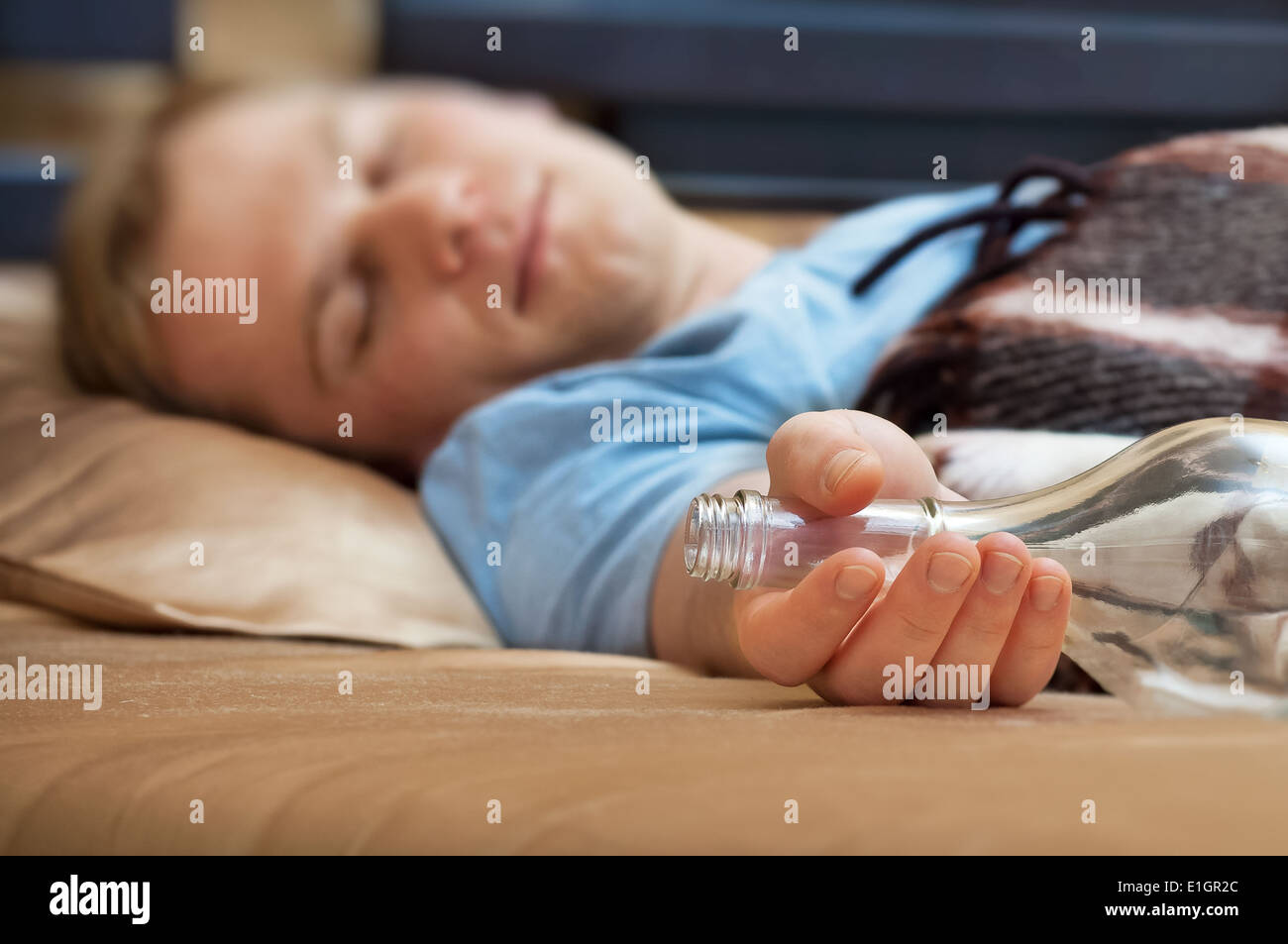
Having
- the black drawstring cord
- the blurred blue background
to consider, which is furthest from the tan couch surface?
the blurred blue background

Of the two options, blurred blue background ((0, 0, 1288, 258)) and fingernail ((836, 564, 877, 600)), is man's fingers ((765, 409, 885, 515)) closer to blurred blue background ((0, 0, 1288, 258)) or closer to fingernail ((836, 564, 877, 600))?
fingernail ((836, 564, 877, 600))

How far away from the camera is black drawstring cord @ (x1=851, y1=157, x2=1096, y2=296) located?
0.80 m

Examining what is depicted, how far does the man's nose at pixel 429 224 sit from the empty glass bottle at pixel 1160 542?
1.82 feet

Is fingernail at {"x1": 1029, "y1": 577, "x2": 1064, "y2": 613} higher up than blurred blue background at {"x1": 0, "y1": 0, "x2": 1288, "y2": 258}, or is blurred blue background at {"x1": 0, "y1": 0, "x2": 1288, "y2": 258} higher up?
blurred blue background at {"x1": 0, "y1": 0, "x2": 1288, "y2": 258}

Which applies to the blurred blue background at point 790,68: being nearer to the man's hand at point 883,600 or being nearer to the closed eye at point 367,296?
the closed eye at point 367,296

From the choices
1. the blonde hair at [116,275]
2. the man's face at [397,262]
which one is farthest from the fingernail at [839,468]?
the blonde hair at [116,275]

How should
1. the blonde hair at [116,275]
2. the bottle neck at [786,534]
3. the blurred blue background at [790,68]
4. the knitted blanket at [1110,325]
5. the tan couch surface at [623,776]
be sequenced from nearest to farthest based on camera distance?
the tan couch surface at [623,776] < the bottle neck at [786,534] < the knitted blanket at [1110,325] < the blonde hair at [116,275] < the blurred blue background at [790,68]

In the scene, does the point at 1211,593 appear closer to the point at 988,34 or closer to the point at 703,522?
the point at 703,522

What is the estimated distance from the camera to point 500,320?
36.2 inches

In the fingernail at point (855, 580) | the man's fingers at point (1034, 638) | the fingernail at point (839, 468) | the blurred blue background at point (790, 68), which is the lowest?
the man's fingers at point (1034, 638)

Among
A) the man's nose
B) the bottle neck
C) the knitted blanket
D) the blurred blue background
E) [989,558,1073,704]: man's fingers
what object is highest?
the blurred blue background

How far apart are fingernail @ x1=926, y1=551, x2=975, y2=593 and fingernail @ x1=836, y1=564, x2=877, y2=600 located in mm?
20

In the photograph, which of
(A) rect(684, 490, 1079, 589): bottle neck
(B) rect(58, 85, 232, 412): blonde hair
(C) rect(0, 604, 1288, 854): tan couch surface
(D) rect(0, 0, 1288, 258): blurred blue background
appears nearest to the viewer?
(C) rect(0, 604, 1288, 854): tan couch surface

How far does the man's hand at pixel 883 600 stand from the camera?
1.27 feet
